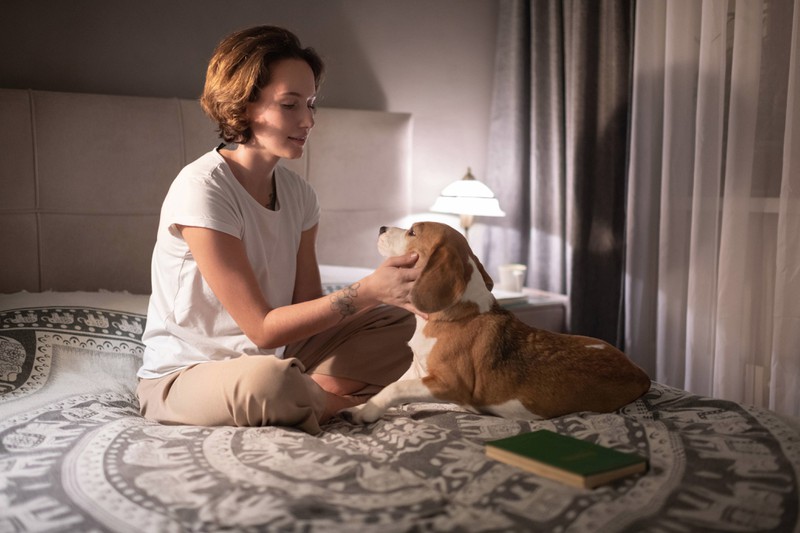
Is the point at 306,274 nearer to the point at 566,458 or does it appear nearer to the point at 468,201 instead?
the point at 566,458

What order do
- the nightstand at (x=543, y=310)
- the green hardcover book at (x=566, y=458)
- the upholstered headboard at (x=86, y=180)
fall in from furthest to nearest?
the nightstand at (x=543, y=310) → the upholstered headboard at (x=86, y=180) → the green hardcover book at (x=566, y=458)

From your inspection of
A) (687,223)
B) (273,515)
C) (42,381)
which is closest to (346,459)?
(273,515)

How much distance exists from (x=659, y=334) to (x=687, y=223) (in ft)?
1.54

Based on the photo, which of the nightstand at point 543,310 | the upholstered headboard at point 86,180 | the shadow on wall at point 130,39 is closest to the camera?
the upholstered headboard at point 86,180

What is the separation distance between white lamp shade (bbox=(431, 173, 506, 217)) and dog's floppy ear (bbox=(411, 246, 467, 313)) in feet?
5.61

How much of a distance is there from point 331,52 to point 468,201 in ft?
3.08

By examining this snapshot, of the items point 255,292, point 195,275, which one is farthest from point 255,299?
point 195,275

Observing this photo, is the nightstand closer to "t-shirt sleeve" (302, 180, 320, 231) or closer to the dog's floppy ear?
"t-shirt sleeve" (302, 180, 320, 231)

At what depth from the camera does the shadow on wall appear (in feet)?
9.45

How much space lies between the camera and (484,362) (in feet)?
5.77

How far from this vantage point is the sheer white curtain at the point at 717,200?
8.84 feet

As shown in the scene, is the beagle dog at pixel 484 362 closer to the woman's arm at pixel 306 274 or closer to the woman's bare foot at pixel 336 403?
the woman's bare foot at pixel 336 403

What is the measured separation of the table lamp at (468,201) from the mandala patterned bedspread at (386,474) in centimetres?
165

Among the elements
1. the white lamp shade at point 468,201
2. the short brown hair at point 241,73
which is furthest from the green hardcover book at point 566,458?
the white lamp shade at point 468,201
